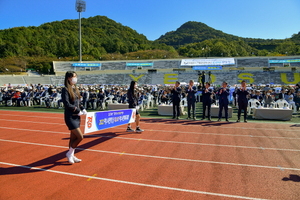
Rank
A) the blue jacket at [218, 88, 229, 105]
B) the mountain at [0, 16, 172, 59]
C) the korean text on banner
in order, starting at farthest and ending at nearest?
the mountain at [0, 16, 172, 59]
the blue jacket at [218, 88, 229, 105]
the korean text on banner

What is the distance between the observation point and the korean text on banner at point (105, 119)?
5566 mm

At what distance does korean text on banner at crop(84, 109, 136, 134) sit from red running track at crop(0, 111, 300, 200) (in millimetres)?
613

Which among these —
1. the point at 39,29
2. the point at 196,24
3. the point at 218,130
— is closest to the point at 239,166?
the point at 218,130

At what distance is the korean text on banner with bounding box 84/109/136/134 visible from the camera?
5.57 meters

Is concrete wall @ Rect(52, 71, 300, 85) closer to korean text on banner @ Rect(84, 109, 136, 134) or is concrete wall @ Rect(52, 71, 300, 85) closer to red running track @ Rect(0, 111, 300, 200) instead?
korean text on banner @ Rect(84, 109, 136, 134)

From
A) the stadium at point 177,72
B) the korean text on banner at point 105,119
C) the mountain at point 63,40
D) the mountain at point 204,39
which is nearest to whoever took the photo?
the korean text on banner at point 105,119

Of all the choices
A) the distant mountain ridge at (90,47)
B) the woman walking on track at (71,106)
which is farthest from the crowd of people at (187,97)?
the distant mountain ridge at (90,47)

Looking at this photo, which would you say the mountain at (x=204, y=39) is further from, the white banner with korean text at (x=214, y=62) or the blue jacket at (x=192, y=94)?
the blue jacket at (x=192, y=94)

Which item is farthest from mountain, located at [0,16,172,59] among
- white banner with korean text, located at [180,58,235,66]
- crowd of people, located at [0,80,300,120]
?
crowd of people, located at [0,80,300,120]

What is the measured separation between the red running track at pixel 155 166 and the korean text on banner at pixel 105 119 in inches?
24.1

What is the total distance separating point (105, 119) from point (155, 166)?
2.41m

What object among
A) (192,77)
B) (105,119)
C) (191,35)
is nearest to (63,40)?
(192,77)

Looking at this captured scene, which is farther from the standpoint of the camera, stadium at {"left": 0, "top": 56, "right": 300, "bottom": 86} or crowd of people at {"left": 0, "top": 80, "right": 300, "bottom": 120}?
stadium at {"left": 0, "top": 56, "right": 300, "bottom": 86}

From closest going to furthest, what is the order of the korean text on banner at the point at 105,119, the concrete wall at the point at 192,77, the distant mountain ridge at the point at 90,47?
the korean text on banner at the point at 105,119, the concrete wall at the point at 192,77, the distant mountain ridge at the point at 90,47
